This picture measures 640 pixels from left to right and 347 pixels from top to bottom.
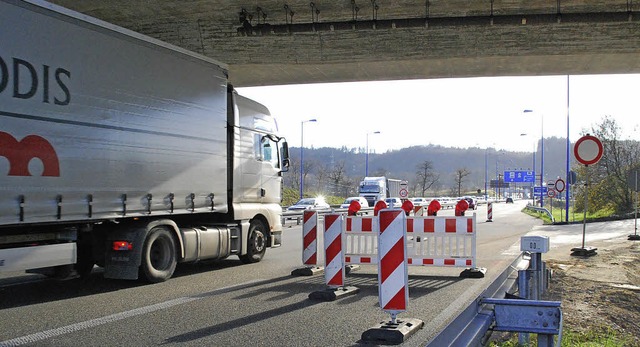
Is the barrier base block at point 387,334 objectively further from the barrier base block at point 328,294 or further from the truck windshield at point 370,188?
the truck windshield at point 370,188

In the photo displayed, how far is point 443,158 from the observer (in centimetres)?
16425

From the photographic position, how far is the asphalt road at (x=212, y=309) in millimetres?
6121

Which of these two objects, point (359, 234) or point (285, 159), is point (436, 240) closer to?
point (359, 234)

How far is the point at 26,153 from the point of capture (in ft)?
24.5

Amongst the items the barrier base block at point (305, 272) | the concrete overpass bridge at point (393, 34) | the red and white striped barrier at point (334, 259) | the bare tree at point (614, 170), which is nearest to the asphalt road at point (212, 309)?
the barrier base block at point (305, 272)

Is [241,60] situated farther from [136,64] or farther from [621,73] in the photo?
[621,73]

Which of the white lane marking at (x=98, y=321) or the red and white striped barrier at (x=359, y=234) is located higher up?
the red and white striped barrier at (x=359, y=234)

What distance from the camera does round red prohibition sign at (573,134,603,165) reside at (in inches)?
537

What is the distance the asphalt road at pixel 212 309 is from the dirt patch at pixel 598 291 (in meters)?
1.30

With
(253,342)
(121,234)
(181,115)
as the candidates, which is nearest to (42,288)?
(121,234)

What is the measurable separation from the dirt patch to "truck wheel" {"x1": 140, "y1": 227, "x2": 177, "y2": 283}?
6161mm

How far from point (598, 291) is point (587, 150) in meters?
5.28

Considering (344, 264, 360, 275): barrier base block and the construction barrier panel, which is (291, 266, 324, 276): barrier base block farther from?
the construction barrier panel

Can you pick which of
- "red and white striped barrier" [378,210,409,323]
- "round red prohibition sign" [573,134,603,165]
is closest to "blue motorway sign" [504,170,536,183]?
"round red prohibition sign" [573,134,603,165]
